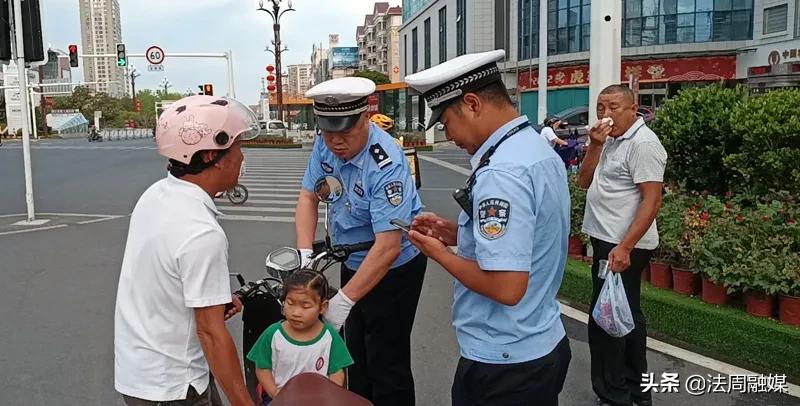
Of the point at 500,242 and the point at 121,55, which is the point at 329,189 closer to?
the point at 500,242

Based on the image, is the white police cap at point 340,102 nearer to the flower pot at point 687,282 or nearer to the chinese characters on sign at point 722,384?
the chinese characters on sign at point 722,384

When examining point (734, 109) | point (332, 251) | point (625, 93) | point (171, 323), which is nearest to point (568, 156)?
point (734, 109)

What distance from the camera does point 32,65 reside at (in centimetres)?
1073

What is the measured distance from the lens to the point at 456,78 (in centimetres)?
204

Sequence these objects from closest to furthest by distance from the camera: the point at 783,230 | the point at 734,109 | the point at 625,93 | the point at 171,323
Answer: the point at 171,323 < the point at 625,93 < the point at 783,230 < the point at 734,109

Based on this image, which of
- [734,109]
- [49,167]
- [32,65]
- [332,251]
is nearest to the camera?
[332,251]

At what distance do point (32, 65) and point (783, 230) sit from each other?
10.5 m

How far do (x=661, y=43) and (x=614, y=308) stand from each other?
30402 mm

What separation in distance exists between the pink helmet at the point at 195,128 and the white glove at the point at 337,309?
33.7 inches

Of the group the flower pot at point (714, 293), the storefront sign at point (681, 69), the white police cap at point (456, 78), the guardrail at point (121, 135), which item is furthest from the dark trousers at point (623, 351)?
the guardrail at point (121, 135)

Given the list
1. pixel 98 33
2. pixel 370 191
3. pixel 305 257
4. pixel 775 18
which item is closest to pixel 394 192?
pixel 370 191

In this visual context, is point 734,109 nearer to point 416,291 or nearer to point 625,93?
point 625,93

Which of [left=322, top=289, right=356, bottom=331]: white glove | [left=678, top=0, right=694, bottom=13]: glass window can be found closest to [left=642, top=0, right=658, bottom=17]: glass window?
[left=678, top=0, right=694, bottom=13]: glass window

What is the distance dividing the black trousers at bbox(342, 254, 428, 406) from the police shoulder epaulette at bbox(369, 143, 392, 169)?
1.70ft
